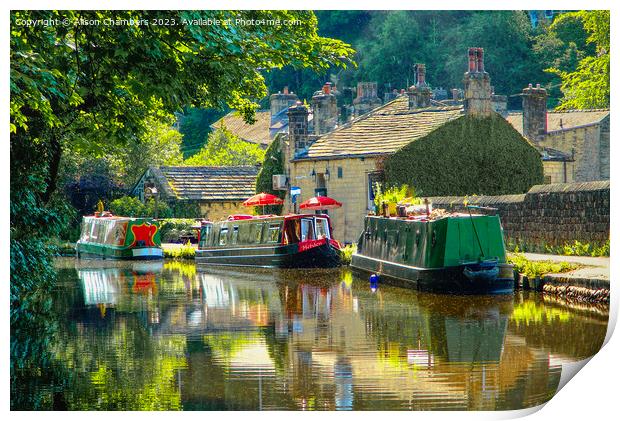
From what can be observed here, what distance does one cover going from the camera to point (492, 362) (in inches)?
544

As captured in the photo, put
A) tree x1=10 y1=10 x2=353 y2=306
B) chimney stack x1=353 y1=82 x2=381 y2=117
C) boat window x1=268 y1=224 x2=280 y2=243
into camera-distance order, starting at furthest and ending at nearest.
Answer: boat window x1=268 y1=224 x2=280 y2=243 < chimney stack x1=353 y1=82 x2=381 y2=117 < tree x1=10 y1=10 x2=353 y2=306

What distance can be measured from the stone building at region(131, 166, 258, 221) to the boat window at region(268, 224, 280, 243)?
3.58 feet

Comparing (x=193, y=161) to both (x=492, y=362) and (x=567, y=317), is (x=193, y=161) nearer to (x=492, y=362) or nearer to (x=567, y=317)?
(x=567, y=317)

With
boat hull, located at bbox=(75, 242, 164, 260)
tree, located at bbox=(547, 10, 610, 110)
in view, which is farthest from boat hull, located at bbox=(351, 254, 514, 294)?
boat hull, located at bbox=(75, 242, 164, 260)

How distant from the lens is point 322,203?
27422 millimetres

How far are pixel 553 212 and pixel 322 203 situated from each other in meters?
6.10

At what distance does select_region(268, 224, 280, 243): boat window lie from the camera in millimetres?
30938

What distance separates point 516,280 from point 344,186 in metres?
5.72

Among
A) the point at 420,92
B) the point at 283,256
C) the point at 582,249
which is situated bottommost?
the point at 283,256

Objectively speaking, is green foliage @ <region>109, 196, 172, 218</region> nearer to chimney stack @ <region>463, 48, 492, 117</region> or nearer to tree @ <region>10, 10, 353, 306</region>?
chimney stack @ <region>463, 48, 492, 117</region>

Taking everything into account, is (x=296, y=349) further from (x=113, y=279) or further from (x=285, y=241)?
(x=285, y=241)

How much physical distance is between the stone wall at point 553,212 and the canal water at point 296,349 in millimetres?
1998

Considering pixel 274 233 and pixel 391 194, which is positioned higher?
pixel 391 194

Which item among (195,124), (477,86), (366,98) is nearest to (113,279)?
(195,124)
